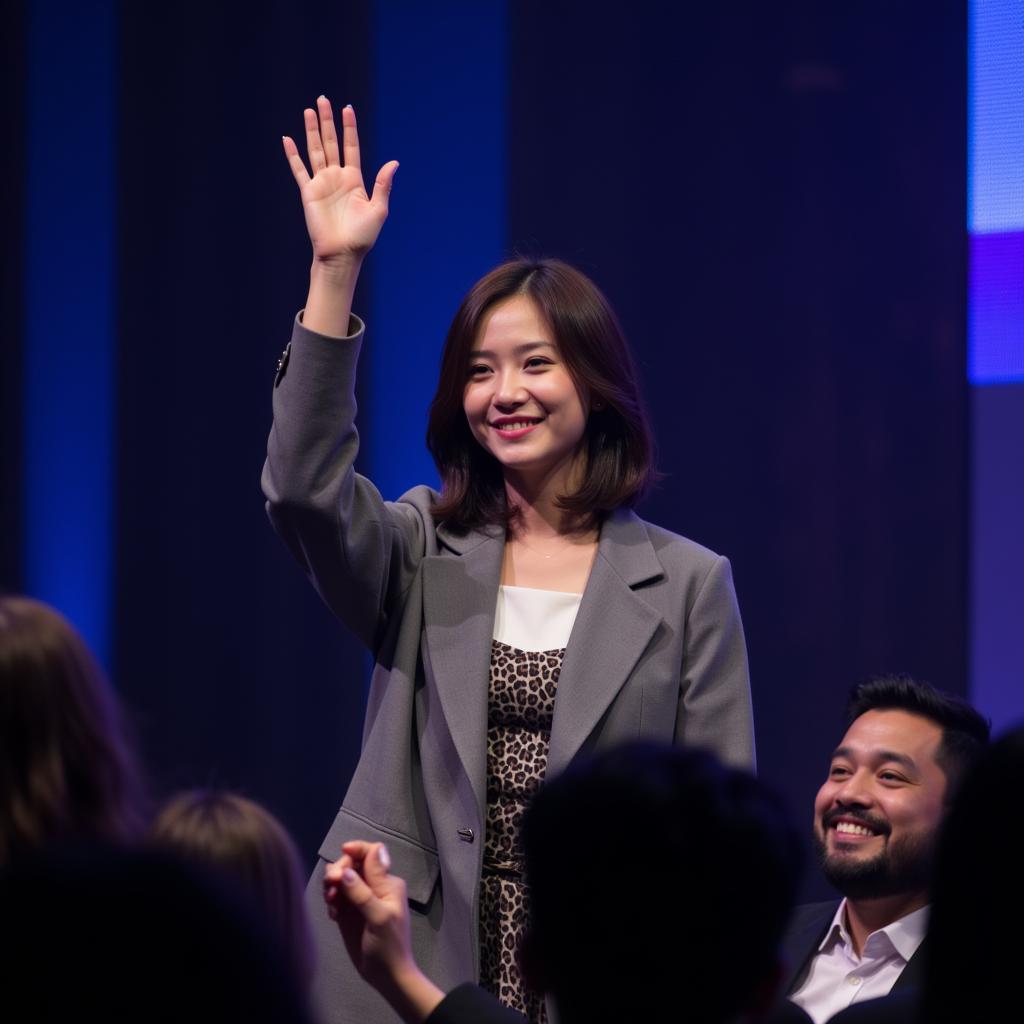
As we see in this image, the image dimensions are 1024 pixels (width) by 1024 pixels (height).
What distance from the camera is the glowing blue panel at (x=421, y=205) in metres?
3.45

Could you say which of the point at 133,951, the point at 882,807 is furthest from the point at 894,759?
the point at 133,951

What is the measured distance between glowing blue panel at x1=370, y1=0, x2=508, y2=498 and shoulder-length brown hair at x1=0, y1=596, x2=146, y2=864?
2114mm

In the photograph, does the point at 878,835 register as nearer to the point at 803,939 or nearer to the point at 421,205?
the point at 803,939

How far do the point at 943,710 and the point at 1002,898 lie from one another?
171 cm

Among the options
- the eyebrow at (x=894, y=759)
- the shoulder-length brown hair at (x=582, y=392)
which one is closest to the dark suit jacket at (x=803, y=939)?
the eyebrow at (x=894, y=759)

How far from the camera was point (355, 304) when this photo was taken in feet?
11.4

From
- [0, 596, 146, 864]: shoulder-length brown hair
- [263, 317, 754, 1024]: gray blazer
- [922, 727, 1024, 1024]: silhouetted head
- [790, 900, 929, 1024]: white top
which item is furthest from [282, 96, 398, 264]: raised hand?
[922, 727, 1024, 1024]: silhouetted head

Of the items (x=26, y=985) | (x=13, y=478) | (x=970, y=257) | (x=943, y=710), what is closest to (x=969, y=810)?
(x=26, y=985)

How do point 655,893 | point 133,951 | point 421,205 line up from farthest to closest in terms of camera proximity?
point 421,205, point 655,893, point 133,951

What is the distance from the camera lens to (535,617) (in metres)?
2.17

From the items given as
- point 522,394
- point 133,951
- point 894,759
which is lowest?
point 894,759

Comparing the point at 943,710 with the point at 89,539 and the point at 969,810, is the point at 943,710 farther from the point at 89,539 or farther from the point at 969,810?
the point at 89,539

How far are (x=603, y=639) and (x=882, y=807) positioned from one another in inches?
26.1

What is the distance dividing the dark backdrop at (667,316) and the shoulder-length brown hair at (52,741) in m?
1.91
